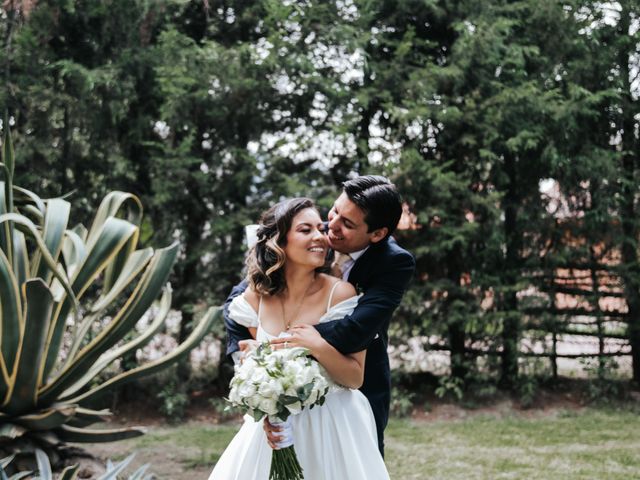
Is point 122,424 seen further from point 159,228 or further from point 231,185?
point 231,185

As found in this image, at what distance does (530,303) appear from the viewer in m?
7.43

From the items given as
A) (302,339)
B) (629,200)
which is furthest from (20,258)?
(629,200)

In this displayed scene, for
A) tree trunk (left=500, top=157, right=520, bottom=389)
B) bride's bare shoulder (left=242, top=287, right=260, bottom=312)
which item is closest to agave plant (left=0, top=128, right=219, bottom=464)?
bride's bare shoulder (left=242, top=287, right=260, bottom=312)

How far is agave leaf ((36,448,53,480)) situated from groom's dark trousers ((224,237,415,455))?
121cm

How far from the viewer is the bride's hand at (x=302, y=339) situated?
7.70 ft

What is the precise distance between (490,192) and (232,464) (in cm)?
533

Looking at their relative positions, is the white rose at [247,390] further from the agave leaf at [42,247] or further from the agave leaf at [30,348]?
the agave leaf at [30,348]

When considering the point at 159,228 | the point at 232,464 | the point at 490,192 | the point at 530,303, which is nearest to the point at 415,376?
the point at 530,303

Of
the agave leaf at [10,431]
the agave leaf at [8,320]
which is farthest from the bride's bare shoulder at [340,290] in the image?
the agave leaf at [10,431]

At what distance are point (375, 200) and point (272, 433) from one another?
2.77ft

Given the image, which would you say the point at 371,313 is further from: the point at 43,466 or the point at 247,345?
the point at 43,466

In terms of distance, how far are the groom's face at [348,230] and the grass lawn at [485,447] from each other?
303 cm

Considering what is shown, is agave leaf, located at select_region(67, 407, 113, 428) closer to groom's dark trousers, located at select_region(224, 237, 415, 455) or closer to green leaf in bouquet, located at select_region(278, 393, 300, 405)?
groom's dark trousers, located at select_region(224, 237, 415, 455)

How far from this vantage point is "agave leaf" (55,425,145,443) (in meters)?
4.24
